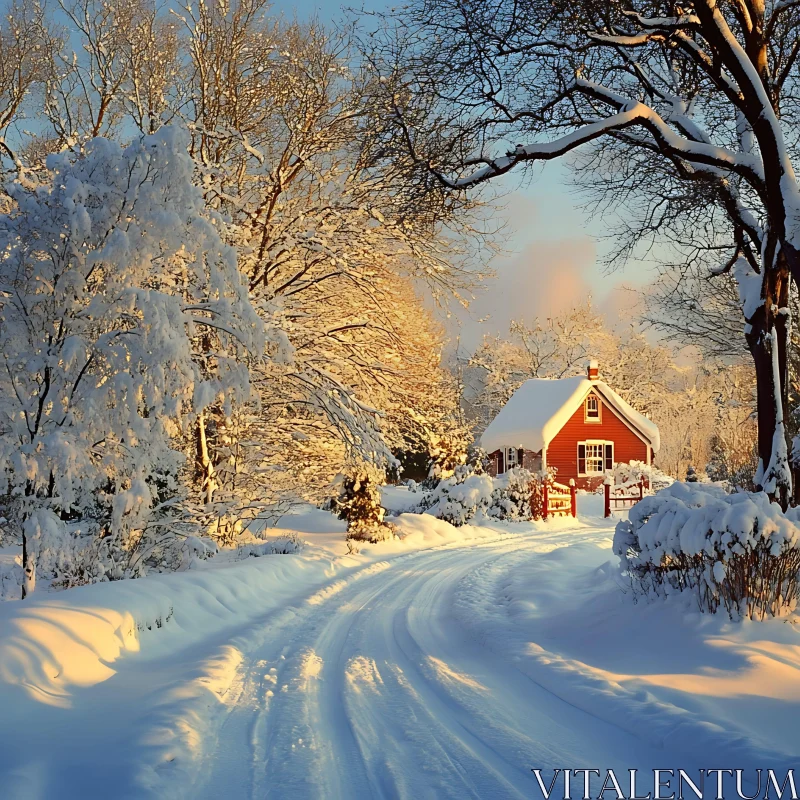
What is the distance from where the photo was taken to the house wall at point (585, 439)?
41594 millimetres

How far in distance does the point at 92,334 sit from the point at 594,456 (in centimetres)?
3763

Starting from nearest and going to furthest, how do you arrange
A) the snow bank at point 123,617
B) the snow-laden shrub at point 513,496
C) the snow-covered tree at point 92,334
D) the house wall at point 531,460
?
the snow bank at point 123,617, the snow-covered tree at point 92,334, the snow-laden shrub at point 513,496, the house wall at point 531,460

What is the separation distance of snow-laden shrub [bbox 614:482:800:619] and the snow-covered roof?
3163 cm

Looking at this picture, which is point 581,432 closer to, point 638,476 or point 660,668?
point 638,476

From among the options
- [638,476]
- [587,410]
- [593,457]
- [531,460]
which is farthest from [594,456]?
[638,476]

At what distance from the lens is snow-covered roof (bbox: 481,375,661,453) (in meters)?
39.4

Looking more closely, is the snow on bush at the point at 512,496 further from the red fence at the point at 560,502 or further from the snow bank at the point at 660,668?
the snow bank at the point at 660,668

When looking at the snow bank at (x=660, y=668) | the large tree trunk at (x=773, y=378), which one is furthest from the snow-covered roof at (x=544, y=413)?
the snow bank at (x=660, y=668)

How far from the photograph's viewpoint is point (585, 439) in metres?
42.2

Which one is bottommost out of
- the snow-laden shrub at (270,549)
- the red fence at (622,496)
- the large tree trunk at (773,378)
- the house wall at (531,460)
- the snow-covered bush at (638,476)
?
the red fence at (622,496)

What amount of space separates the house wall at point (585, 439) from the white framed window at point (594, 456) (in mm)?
298

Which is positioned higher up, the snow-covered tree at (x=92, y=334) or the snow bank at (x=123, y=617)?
the snow-covered tree at (x=92, y=334)

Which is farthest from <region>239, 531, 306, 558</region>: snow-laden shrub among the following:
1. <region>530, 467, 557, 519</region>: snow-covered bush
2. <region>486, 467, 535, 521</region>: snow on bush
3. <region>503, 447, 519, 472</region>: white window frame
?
<region>503, 447, 519, 472</region>: white window frame

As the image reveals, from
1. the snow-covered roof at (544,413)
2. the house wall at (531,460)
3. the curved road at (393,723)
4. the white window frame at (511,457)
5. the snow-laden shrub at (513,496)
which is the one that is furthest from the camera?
the white window frame at (511,457)
